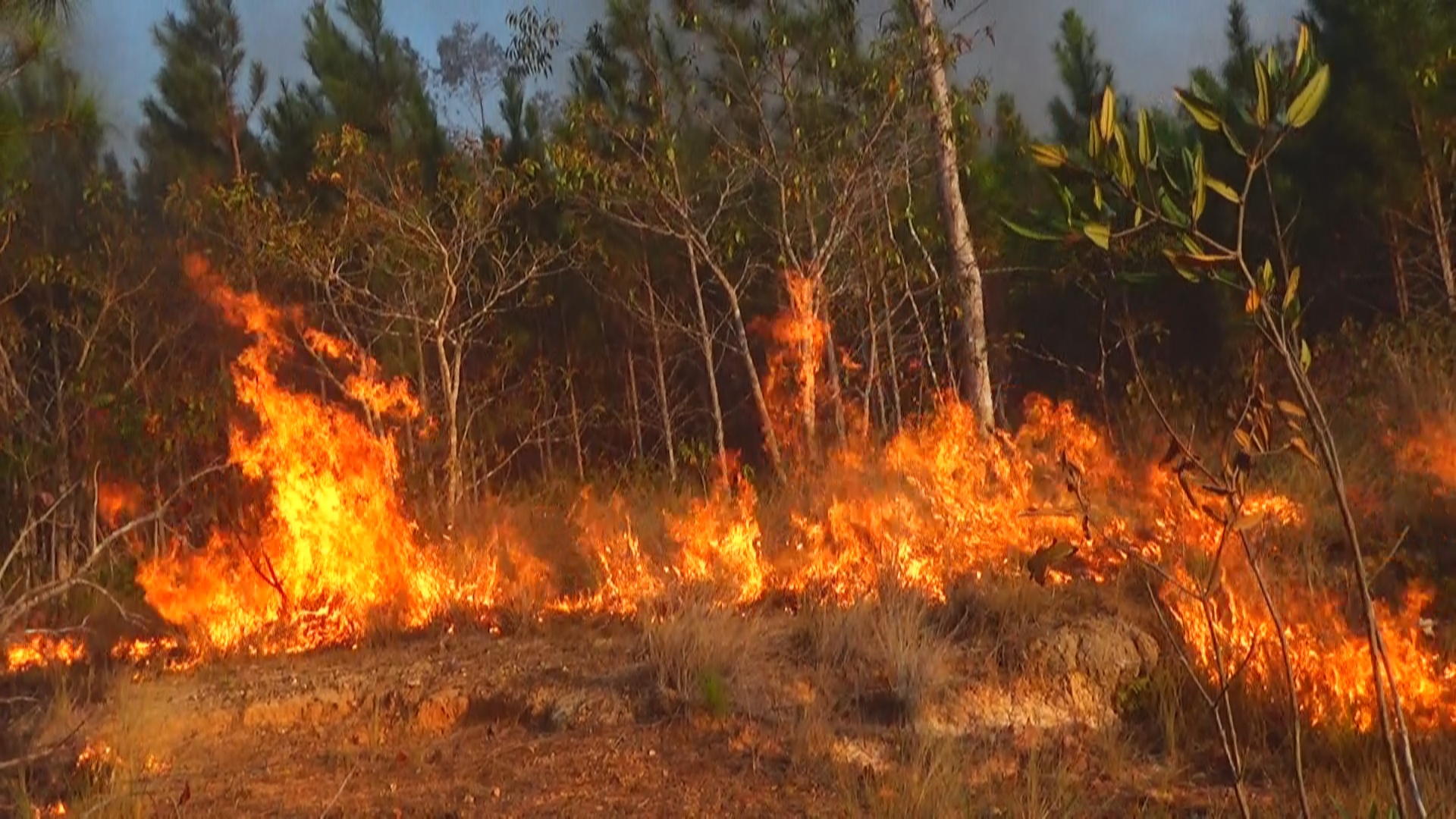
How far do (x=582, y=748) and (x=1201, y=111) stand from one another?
13.4ft

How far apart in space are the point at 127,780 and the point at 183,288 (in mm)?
12084

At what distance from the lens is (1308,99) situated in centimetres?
256

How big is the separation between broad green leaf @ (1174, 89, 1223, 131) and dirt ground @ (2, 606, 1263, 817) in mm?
2766

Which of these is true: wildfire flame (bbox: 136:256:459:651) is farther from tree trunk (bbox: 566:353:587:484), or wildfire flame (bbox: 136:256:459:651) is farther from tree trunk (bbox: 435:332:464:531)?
tree trunk (bbox: 566:353:587:484)

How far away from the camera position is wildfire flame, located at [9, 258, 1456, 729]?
20.0 ft

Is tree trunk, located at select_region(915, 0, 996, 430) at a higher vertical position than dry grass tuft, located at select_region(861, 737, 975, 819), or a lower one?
higher

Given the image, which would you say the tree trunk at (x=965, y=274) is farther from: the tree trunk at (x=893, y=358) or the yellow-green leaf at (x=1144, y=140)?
the yellow-green leaf at (x=1144, y=140)

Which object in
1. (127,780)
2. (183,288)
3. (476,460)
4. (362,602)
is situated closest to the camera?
(127,780)

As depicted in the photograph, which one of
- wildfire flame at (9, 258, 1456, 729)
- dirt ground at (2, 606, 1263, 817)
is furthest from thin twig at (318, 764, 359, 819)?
wildfire flame at (9, 258, 1456, 729)

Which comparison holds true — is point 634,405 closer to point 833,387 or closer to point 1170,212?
point 833,387

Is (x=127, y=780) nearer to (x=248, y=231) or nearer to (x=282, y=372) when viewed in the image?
(x=248, y=231)

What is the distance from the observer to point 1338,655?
18.4 feet

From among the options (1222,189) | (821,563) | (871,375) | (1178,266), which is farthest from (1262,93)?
(871,375)

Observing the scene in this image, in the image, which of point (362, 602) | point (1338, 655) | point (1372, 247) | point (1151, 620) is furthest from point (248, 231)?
point (1372, 247)
